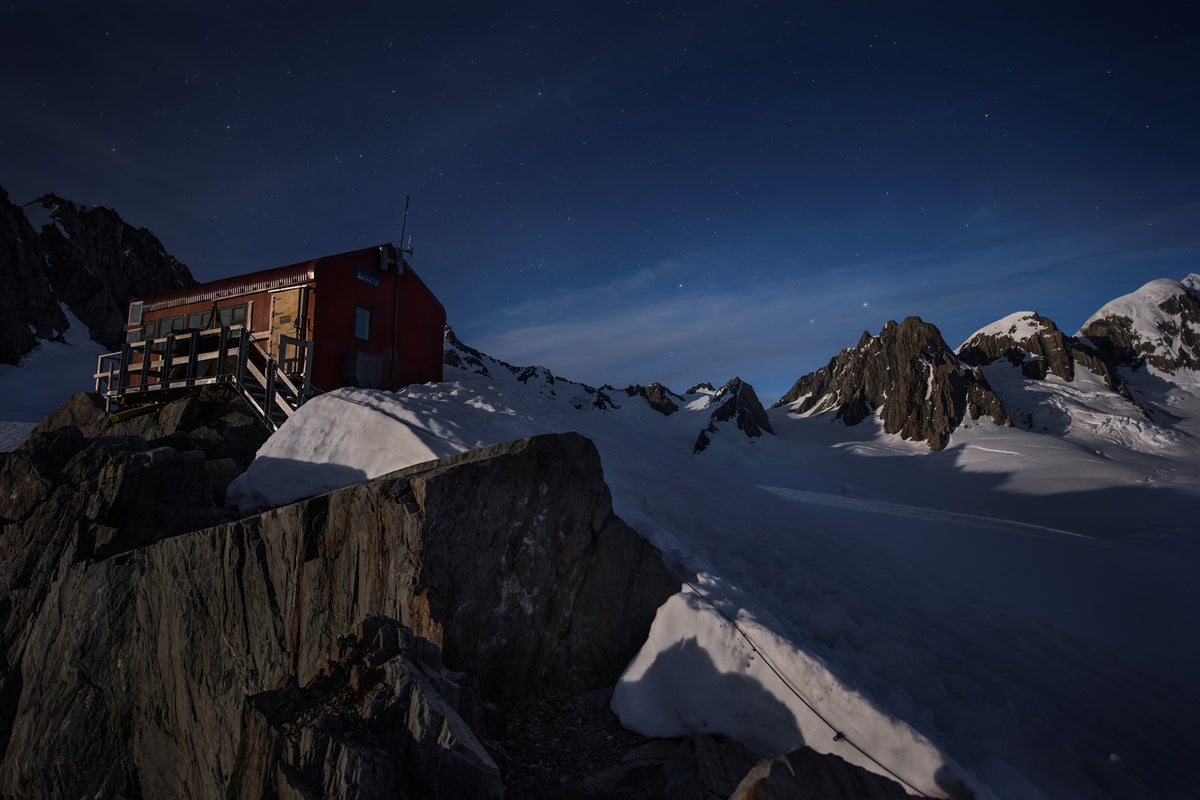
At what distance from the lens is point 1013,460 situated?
52.6 m

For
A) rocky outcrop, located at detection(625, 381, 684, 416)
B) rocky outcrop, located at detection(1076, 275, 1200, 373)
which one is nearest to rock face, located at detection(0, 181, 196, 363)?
rocky outcrop, located at detection(625, 381, 684, 416)

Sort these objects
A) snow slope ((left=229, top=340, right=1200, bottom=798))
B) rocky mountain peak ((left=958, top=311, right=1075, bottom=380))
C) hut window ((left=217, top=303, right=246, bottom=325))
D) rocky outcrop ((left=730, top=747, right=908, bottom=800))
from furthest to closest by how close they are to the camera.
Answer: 1. rocky mountain peak ((left=958, top=311, right=1075, bottom=380))
2. hut window ((left=217, top=303, right=246, bottom=325))
3. snow slope ((left=229, top=340, right=1200, bottom=798))
4. rocky outcrop ((left=730, top=747, right=908, bottom=800))

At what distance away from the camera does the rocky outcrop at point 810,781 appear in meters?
3.28

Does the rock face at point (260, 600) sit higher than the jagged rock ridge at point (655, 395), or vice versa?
the jagged rock ridge at point (655, 395)

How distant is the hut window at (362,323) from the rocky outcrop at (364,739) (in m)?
17.0

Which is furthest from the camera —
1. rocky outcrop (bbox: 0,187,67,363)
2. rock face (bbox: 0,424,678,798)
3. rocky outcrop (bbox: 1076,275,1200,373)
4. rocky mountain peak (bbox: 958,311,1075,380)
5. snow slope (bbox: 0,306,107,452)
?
rocky outcrop (bbox: 1076,275,1200,373)

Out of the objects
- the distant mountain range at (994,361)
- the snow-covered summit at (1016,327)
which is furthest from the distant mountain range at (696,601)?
the snow-covered summit at (1016,327)

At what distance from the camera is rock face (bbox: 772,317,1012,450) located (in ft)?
238

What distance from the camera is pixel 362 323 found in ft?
64.5

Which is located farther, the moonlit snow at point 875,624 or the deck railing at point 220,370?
the deck railing at point 220,370

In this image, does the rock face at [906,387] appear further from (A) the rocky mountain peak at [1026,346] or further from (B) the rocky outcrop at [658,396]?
(B) the rocky outcrop at [658,396]

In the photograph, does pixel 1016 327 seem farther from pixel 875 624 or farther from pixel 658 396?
pixel 875 624

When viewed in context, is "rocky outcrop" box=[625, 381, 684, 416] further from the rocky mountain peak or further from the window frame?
the window frame

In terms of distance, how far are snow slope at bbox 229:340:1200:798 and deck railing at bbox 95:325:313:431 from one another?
15.7ft
